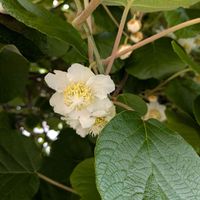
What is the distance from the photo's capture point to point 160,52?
104 cm

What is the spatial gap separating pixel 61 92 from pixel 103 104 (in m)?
0.07

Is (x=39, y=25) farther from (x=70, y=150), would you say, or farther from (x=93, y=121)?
(x=70, y=150)

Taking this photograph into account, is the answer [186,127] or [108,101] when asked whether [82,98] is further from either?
[186,127]

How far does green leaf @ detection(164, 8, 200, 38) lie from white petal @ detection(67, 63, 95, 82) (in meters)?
0.25

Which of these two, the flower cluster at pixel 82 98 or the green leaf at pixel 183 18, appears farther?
the green leaf at pixel 183 18

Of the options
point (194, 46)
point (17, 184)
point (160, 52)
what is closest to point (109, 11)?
point (160, 52)

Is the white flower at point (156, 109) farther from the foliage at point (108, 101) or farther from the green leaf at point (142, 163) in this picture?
the green leaf at point (142, 163)

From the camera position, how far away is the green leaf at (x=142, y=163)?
A: 1.90ft

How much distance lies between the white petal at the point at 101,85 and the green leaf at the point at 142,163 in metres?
0.05

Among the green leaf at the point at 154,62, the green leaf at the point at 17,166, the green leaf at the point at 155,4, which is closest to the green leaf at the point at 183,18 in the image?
the green leaf at the point at 154,62

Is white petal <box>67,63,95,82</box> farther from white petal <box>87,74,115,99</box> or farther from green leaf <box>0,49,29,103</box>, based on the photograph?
green leaf <box>0,49,29,103</box>

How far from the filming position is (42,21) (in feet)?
Result: 1.94

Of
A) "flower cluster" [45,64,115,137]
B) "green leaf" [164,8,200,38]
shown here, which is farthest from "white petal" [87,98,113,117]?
"green leaf" [164,8,200,38]

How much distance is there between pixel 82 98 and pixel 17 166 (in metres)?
0.28
